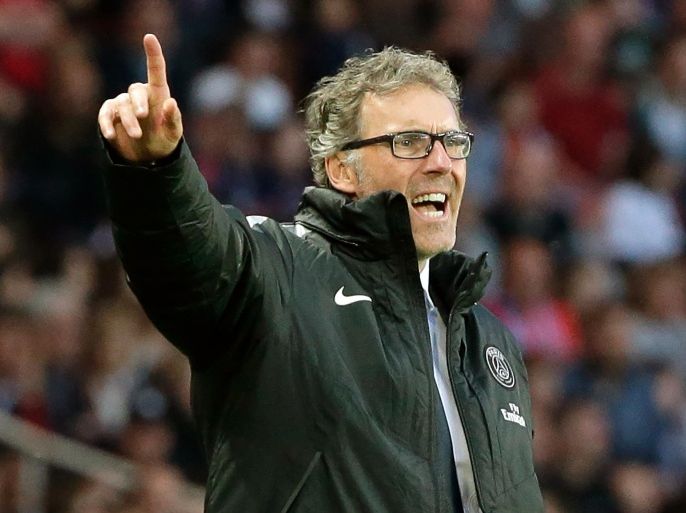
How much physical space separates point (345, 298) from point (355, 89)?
1.85ft

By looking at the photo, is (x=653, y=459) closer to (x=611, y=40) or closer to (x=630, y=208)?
(x=630, y=208)

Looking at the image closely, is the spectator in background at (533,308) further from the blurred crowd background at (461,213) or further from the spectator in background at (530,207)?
the spectator in background at (530,207)

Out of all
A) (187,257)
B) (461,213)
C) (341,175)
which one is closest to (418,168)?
(341,175)

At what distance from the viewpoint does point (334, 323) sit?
113 inches

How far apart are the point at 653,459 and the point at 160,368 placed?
2737 millimetres

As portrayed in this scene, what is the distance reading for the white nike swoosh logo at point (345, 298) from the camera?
291 cm

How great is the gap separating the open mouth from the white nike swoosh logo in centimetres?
31

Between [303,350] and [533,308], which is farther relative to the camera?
[533,308]

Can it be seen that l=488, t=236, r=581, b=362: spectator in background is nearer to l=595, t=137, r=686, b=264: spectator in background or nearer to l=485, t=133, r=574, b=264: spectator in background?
l=485, t=133, r=574, b=264: spectator in background

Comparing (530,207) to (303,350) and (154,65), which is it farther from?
(154,65)

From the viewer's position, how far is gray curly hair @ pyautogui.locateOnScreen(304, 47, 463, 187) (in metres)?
3.25

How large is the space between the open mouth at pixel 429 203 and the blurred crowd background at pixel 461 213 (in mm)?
2961

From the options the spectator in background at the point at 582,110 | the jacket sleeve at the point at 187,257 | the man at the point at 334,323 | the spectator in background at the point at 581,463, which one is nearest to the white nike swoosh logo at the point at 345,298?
the man at the point at 334,323

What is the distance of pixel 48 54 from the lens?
7.26m
